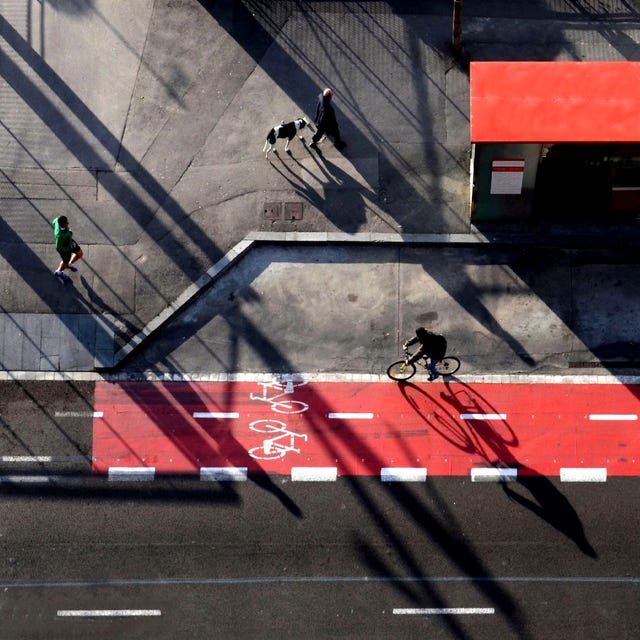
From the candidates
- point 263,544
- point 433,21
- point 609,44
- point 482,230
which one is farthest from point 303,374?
point 609,44

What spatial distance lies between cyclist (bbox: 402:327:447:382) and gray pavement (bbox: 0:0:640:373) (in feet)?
3.33

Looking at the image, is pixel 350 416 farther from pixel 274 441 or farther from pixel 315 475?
pixel 274 441

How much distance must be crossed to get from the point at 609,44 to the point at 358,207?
7.76 metres

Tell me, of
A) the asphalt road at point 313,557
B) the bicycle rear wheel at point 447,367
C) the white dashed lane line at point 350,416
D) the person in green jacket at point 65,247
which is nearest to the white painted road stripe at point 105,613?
the asphalt road at point 313,557

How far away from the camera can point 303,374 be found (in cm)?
1941

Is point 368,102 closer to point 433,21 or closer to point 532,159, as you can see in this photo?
point 433,21

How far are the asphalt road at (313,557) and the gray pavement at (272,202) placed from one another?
9.40 feet

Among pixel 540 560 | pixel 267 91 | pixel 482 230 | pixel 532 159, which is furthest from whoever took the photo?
pixel 267 91

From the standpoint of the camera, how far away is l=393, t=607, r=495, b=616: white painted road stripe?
688 inches

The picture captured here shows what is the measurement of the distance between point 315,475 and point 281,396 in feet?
6.31

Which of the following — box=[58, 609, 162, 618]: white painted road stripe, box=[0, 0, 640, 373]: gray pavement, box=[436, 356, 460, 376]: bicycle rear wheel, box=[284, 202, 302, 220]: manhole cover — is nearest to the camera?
box=[58, 609, 162, 618]: white painted road stripe

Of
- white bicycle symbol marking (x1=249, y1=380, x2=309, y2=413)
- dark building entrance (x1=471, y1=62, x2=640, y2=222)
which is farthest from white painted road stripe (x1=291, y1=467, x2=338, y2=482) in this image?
dark building entrance (x1=471, y1=62, x2=640, y2=222)

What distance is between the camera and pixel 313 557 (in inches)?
707

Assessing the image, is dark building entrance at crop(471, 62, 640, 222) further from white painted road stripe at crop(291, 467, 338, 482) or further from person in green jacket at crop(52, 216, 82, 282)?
person in green jacket at crop(52, 216, 82, 282)
